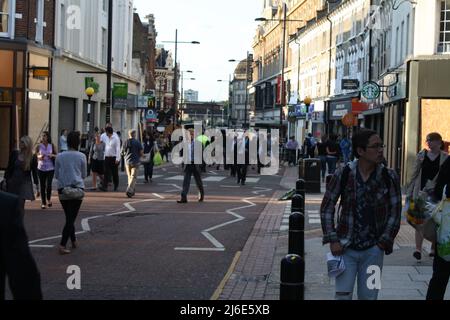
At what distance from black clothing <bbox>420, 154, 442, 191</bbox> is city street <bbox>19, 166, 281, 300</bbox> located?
2.90m

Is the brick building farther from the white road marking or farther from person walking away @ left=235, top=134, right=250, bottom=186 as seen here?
person walking away @ left=235, top=134, right=250, bottom=186

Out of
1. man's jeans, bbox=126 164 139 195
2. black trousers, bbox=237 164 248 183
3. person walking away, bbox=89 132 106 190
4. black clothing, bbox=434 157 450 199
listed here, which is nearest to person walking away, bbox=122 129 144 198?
man's jeans, bbox=126 164 139 195

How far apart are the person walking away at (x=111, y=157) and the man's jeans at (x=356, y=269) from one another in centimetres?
1594

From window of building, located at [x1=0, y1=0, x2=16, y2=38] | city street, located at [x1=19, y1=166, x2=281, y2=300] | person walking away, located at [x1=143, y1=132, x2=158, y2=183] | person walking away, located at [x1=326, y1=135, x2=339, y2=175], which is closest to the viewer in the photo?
city street, located at [x1=19, y1=166, x2=281, y2=300]

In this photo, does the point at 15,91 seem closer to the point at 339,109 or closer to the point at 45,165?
the point at 45,165

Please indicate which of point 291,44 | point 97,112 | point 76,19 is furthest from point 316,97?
point 76,19

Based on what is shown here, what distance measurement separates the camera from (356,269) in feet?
19.0

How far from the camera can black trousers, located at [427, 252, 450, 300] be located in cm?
639

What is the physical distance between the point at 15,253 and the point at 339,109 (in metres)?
44.2

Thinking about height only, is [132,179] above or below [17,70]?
below

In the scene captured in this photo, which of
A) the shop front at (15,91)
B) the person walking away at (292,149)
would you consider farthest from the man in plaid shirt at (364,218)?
the person walking away at (292,149)

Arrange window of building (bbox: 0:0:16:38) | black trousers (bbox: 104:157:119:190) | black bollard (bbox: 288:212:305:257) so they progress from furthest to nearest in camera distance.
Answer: window of building (bbox: 0:0:16:38) → black trousers (bbox: 104:157:119:190) → black bollard (bbox: 288:212:305:257)

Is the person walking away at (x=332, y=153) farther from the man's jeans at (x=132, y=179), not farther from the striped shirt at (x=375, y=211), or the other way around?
the striped shirt at (x=375, y=211)

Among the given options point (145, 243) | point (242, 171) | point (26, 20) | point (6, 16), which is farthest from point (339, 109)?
point (145, 243)
